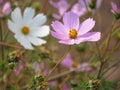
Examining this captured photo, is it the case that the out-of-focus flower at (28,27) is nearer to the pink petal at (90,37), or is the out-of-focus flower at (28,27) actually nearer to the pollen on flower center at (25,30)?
the pollen on flower center at (25,30)

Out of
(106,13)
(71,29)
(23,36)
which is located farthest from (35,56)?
(106,13)

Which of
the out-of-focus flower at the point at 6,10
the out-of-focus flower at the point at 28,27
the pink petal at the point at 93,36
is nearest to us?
the pink petal at the point at 93,36

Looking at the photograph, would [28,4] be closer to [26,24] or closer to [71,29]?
[26,24]

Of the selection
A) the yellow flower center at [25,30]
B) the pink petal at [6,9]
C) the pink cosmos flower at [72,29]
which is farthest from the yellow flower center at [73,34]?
the pink petal at [6,9]

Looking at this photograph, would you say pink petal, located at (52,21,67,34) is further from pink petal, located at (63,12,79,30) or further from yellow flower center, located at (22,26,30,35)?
yellow flower center, located at (22,26,30,35)

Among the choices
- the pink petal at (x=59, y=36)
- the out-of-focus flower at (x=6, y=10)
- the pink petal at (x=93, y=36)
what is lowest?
the pink petal at (x=93, y=36)

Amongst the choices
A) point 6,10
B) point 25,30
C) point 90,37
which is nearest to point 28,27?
point 25,30
